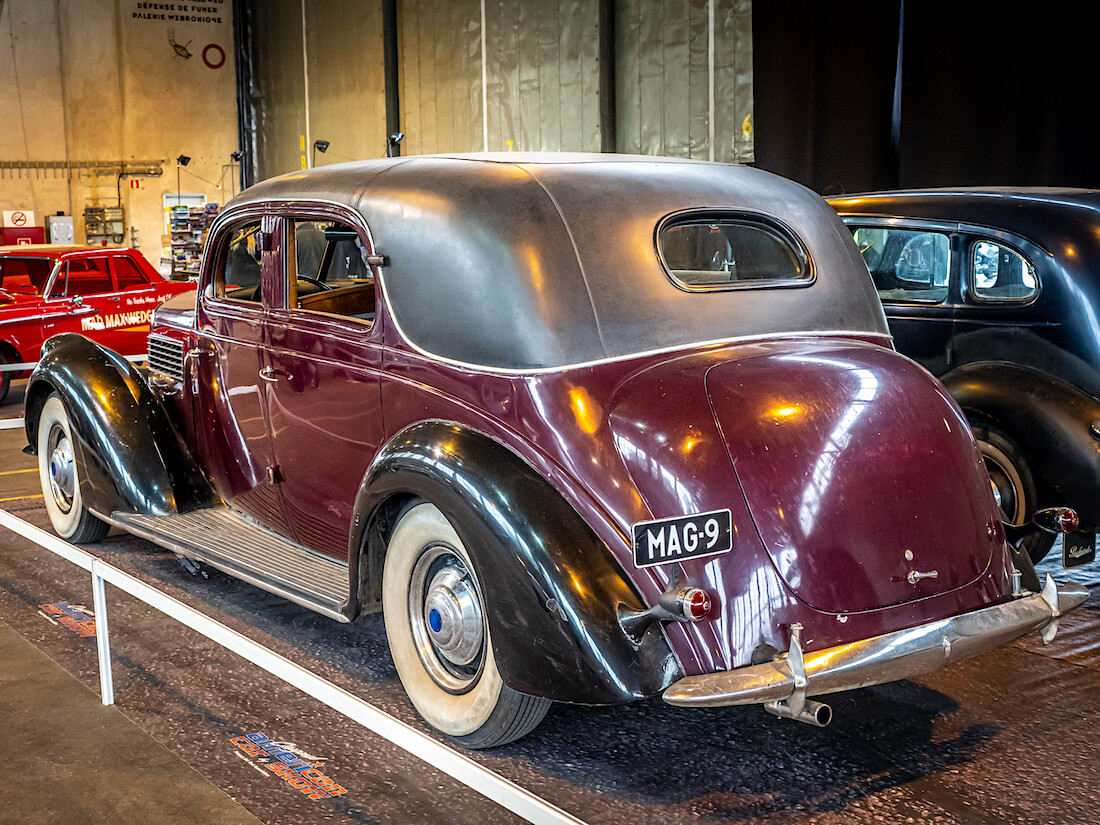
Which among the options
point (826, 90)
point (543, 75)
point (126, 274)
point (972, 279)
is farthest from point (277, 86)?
point (972, 279)

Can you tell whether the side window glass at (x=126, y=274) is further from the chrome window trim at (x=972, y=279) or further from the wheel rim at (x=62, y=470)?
the chrome window trim at (x=972, y=279)

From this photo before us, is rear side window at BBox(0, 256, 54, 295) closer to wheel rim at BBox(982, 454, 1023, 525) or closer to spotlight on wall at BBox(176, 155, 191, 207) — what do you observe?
wheel rim at BBox(982, 454, 1023, 525)

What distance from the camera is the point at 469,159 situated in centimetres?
385

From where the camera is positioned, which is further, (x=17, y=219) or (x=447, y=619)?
(x=17, y=219)

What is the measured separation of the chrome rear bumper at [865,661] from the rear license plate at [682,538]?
0.31 m

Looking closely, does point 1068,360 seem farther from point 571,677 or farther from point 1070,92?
point 1070,92

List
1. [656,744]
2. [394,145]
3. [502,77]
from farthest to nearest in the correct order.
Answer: [394,145], [502,77], [656,744]

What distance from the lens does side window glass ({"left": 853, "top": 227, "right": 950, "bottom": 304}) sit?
5723mm

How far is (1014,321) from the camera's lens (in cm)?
536

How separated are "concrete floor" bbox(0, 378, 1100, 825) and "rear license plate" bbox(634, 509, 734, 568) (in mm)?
722

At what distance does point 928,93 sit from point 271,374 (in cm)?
708

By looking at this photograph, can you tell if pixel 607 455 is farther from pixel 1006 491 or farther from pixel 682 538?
pixel 1006 491

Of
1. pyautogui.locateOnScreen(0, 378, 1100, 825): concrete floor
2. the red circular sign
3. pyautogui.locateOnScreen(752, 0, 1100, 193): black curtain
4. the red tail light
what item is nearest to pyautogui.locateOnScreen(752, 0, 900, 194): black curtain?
pyautogui.locateOnScreen(752, 0, 1100, 193): black curtain

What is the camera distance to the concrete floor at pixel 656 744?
10.1 ft
